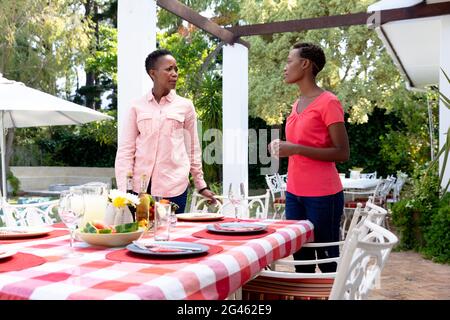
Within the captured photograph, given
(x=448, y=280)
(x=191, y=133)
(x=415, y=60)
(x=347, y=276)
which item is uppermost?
(x=415, y=60)

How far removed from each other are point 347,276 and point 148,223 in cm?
93

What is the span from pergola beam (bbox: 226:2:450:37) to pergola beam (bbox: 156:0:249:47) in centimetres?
13

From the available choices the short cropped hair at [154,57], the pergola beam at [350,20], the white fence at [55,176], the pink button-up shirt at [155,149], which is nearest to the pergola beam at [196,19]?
the pergola beam at [350,20]

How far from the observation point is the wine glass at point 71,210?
5.41ft

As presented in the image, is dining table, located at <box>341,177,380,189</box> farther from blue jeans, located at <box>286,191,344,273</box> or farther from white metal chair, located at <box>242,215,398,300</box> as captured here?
white metal chair, located at <box>242,215,398,300</box>

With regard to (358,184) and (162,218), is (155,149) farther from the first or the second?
(358,184)

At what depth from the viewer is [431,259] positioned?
5160 mm

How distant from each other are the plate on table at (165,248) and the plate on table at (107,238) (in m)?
0.07

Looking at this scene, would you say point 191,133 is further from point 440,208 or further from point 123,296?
point 440,208

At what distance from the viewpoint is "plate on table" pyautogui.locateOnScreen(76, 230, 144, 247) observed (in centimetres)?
173

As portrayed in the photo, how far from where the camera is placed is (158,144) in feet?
9.00

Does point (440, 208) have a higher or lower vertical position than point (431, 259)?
higher

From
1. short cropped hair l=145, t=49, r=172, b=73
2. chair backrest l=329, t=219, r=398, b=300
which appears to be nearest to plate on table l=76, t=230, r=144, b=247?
chair backrest l=329, t=219, r=398, b=300

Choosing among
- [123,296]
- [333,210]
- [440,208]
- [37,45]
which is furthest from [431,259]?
[37,45]
